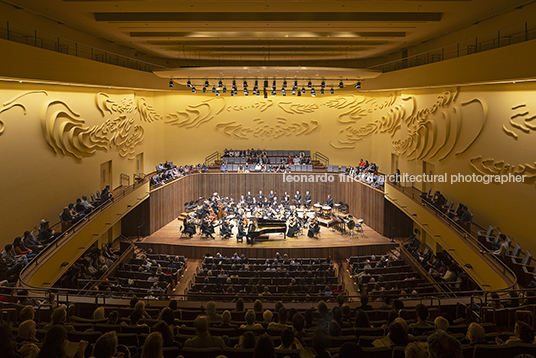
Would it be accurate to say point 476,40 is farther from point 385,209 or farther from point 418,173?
point 385,209

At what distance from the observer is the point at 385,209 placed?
673 inches

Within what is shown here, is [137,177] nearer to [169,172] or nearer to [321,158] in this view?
[169,172]

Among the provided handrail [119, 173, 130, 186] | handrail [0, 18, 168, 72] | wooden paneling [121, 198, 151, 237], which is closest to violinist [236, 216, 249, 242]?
wooden paneling [121, 198, 151, 237]

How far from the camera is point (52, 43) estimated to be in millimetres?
11703

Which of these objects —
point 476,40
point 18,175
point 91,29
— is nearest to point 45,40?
point 91,29

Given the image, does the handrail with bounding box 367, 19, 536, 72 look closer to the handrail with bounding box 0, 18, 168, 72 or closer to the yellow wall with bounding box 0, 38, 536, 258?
the yellow wall with bounding box 0, 38, 536, 258

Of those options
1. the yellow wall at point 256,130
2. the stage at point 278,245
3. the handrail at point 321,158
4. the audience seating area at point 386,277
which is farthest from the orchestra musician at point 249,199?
the audience seating area at point 386,277

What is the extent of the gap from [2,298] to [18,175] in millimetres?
4964

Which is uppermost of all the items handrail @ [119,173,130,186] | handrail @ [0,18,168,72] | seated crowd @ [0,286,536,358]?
handrail @ [0,18,168,72]

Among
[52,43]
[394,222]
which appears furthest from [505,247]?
[52,43]

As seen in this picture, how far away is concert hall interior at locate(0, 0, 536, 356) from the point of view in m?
9.87

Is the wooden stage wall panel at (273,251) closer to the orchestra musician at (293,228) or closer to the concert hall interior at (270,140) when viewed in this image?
the concert hall interior at (270,140)

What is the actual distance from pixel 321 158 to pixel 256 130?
439cm

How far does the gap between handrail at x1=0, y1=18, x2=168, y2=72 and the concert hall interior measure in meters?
0.08
